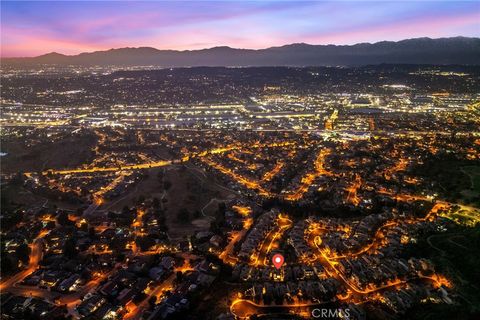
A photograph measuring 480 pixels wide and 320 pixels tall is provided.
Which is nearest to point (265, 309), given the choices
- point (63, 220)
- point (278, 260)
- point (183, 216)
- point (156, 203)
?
point (278, 260)

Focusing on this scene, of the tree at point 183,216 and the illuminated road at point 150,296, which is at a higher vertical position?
the tree at point 183,216

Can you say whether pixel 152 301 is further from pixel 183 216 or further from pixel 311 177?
pixel 311 177

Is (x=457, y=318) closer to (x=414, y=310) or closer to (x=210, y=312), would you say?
(x=414, y=310)

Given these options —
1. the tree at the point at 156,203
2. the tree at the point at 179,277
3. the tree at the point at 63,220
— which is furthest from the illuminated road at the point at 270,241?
the tree at the point at 63,220

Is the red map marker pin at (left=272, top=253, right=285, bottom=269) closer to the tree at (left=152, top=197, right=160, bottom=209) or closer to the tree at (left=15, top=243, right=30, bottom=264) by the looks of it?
the tree at (left=152, top=197, right=160, bottom=209)

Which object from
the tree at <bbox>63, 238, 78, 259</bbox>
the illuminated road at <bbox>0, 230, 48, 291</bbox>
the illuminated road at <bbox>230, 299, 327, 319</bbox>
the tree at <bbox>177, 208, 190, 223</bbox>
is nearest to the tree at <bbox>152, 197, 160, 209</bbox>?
the tree at <bbox>177, 208, 190, 223</bbox>

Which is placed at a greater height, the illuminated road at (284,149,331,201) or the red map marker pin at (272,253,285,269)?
the illuminated road at (284,149,331,201)

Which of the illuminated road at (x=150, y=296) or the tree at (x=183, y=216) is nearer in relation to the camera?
the illuminated road at (x=150, y=296)

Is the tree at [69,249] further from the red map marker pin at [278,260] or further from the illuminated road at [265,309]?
the red map marker pin at [278,260]

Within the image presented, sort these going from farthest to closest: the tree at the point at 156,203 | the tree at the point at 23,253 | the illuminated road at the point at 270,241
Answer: the tree at the point at 156,203 → the tree at the point at 23,253 → the illuminated road at the point at 270,241

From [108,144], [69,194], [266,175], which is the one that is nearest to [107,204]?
[69,194]
